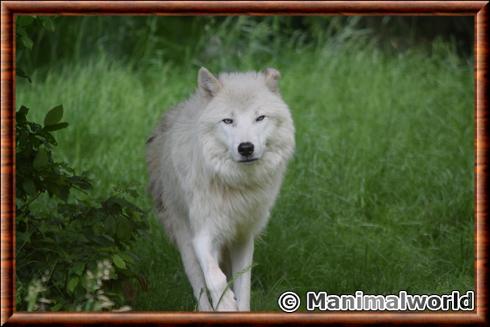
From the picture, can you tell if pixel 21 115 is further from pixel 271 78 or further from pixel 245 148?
pixel 271 78

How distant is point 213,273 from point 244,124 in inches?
34.8

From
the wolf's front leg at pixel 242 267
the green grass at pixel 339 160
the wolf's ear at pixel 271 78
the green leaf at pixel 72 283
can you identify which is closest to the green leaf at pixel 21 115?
the green grass at pixel 339 160

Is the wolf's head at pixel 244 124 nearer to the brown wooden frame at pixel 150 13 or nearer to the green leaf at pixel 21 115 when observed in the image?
the brown wooden frame at pixel 150 13

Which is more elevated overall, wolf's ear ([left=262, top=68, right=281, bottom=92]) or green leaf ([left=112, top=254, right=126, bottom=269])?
wolf's ear ([left=262, top=68, right=281, bottom=92])

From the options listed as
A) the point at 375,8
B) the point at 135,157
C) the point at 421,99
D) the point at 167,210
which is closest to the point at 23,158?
the point at 167,210

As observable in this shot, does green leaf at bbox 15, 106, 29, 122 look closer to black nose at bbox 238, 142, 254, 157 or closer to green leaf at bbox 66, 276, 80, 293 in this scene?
green leaf at bbox 66, 276, 80, 293

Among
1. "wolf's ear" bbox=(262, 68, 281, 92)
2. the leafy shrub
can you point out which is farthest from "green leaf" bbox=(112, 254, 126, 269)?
"wolf's ear" bbox=(262, 68, 281, 92)

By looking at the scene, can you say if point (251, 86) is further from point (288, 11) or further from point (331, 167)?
point (331, 167)

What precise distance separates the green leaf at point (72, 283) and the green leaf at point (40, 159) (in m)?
0.63

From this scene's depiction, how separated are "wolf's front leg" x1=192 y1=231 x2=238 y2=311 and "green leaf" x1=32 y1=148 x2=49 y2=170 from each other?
1.09 m

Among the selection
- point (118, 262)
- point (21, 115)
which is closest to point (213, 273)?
point (118, 262)

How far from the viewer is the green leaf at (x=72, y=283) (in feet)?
16.1

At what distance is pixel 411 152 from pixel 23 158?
4.14 m

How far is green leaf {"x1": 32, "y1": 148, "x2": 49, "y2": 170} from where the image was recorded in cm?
488
